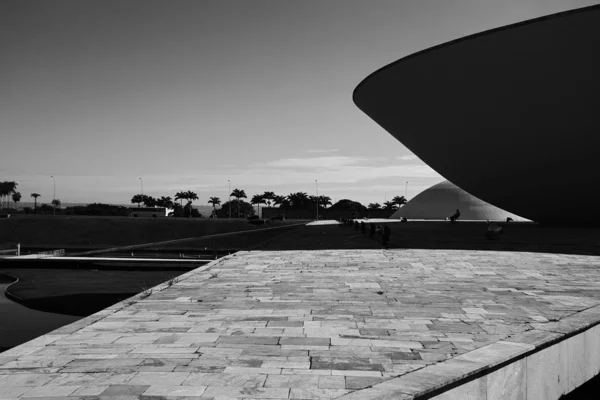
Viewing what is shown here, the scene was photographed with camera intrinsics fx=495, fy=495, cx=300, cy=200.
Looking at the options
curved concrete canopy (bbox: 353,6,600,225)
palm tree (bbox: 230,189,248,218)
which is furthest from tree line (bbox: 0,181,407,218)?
curved concrete canopy (bbox: 353,6,600,225)

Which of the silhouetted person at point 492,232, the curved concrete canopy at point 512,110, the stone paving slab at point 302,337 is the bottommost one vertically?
the stone paving slab at point 302,337

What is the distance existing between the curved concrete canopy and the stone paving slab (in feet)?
38.7

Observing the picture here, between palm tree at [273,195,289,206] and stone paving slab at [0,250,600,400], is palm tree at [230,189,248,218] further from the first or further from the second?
stone paving slab at [0,250,600,400]

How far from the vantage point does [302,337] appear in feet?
18.4

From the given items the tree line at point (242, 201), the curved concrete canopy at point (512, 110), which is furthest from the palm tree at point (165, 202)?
the curved concrete canopy at point (512, 110)

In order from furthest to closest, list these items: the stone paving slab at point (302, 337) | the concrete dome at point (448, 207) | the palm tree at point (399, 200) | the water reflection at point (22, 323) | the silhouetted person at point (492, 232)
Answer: the palm tree at point (399, 200), the concrete dome at point (448, 207), the silhouetted person at point (492, 232), the water reflection at point (22, 323), the stone paving slab at point (302, 337)

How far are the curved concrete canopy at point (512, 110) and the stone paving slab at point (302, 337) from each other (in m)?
11.8

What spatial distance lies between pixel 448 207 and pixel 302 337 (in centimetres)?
6583

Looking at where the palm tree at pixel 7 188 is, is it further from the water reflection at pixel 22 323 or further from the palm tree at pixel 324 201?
the water reflection at pixel 22 323

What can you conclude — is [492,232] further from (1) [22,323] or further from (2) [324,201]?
(2) [324,201]

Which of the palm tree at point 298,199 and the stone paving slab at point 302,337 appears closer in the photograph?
the stone paving slab at point 302,337

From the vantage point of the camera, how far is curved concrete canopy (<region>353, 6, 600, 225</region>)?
1905 cm

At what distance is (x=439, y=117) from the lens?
79.0ft

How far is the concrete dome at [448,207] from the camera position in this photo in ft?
214
